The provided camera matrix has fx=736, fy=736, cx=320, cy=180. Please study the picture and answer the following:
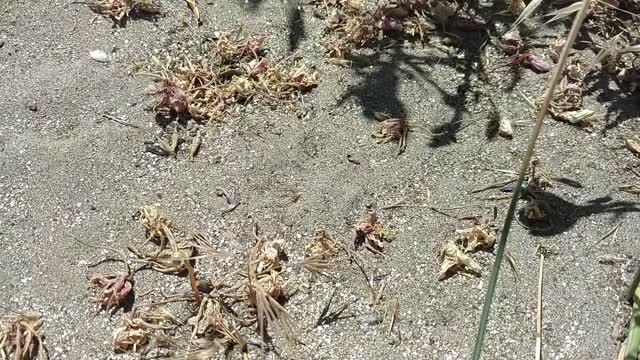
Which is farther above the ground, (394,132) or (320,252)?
(394,132)

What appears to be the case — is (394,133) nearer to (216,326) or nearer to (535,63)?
(535,63)

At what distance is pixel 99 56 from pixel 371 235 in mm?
1172

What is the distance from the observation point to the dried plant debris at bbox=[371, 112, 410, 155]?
7.60ft

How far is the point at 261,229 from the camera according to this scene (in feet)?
7.06

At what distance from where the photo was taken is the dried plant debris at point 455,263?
6.67 ft

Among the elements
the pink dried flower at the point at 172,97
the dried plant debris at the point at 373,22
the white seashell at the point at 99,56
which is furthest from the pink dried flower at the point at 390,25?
the white seashell at the point at 99,56

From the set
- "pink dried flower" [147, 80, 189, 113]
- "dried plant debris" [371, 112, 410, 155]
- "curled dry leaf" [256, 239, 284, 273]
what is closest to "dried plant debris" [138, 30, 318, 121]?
"pink dried flower" [147, 80, 189, 113]

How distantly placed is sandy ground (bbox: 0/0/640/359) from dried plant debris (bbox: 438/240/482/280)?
0.02 m

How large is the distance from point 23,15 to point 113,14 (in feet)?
1.11

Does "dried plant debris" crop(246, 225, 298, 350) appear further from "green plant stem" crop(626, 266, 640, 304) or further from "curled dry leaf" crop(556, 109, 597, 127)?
"curled dry leaf" crop(556, 109, 597, 127)

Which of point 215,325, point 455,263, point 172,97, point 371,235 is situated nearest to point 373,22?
point 172,97

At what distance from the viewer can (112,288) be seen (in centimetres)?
200

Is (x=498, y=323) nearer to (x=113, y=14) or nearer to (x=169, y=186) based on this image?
(x=169, y=186)

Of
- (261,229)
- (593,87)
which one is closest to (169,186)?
(261,229)
